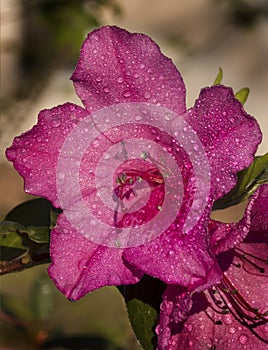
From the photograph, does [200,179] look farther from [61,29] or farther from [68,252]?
[61,29]

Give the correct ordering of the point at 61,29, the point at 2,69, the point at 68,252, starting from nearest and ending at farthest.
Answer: the point at 68,252, the point at 61,29, the point at 2,69

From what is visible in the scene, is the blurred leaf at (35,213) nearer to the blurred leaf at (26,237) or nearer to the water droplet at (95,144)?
the blurred leaf at (26,237)

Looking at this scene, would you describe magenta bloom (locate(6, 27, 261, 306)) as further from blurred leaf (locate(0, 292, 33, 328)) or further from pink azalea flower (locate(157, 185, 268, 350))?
blurred leaf (locate(0, 292, 33, 328))

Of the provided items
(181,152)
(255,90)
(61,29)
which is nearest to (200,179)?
(181,152)

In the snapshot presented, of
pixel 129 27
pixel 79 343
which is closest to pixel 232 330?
pixel 79 343

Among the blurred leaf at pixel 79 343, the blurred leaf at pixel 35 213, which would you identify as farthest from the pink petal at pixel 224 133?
the blurred leaf at pixel 79 343
